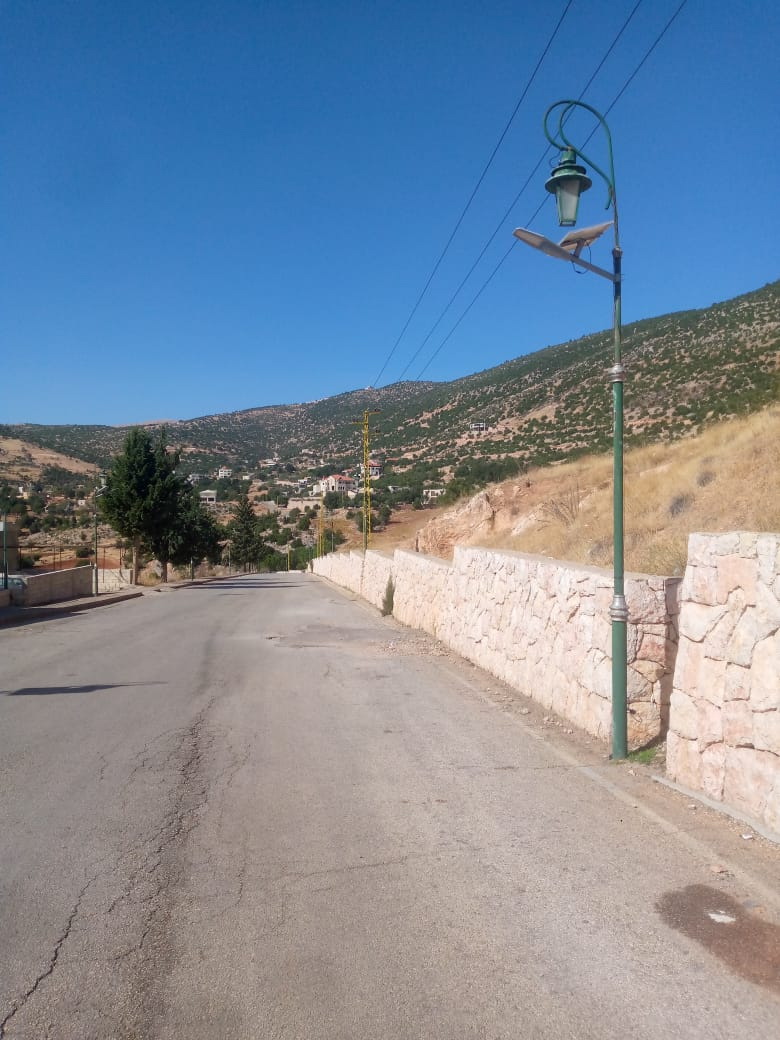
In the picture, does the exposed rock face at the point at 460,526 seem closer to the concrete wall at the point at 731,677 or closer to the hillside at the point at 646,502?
the hillside at the point at 646,502

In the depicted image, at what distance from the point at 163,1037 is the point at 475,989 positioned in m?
1.27

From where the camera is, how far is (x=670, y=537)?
45.5ft

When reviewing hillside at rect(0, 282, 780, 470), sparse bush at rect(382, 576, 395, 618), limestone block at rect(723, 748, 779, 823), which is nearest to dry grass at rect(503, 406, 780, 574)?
sparse bush at rect(382, 576, 395, 618)

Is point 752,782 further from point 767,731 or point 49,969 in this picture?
point 49,969

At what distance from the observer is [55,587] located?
30.5 metres

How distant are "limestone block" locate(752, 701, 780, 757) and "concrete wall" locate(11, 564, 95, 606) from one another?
26.0 m

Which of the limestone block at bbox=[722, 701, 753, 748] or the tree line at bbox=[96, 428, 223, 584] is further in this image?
the tree line at bbox=[96, 428, 223, 584]

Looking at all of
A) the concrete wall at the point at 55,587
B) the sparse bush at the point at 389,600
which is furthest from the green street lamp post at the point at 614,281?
the concrete wall at the point at 55,587

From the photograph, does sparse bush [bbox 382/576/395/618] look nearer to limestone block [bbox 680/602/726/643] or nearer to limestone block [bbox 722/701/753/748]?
limestone block [bbox 680/602/726/643]

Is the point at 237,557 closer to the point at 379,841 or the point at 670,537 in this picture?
the point at 670,537

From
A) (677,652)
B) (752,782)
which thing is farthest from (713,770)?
(677,652)

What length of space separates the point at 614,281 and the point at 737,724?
3990 millimetres

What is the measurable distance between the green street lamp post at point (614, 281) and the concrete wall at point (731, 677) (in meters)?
0.70

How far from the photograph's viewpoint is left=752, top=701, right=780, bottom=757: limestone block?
16.7 ft
